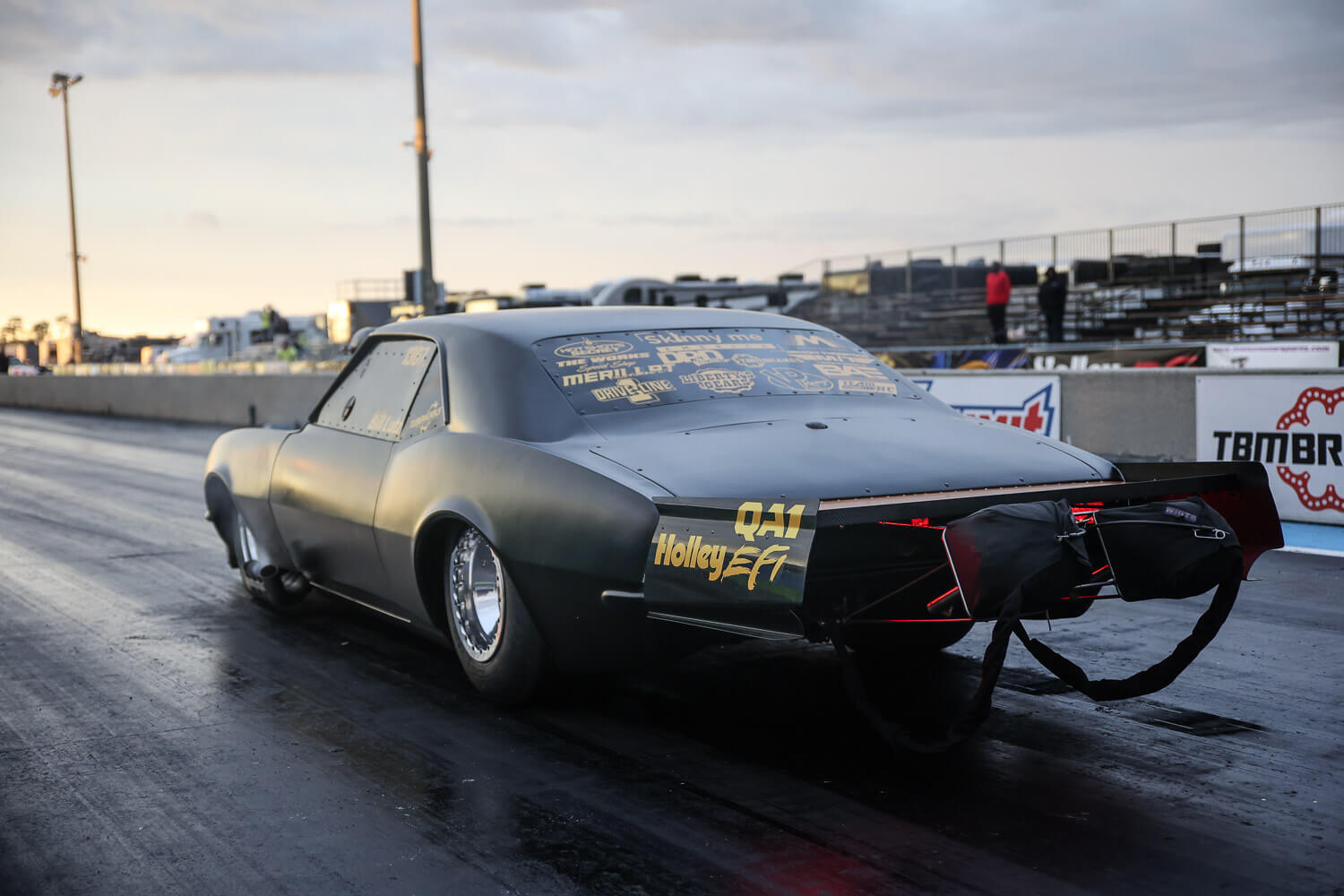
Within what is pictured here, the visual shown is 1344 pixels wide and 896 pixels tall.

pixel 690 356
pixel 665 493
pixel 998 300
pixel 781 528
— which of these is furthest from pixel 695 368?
pixel 998 300

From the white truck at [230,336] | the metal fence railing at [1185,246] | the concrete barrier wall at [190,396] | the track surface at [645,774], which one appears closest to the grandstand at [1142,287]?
the metal fence railing at [1185,246]

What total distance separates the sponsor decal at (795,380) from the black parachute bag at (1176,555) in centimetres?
149

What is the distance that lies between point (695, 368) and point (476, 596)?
118 centimetres

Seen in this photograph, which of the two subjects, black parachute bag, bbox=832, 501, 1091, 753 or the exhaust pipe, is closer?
black parachute bag, bbox=832, 501, 1091, 753

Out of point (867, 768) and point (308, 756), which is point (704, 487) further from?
point (308, 756)

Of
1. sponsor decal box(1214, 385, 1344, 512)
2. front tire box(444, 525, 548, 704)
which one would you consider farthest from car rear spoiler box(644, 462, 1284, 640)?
sponsor decal box(1214, 385, 1344, 512)

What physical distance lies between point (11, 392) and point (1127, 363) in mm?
34964

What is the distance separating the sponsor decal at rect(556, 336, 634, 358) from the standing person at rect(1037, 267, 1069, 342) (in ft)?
62.7

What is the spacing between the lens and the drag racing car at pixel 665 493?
12.6ft

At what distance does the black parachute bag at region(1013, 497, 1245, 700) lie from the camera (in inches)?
148

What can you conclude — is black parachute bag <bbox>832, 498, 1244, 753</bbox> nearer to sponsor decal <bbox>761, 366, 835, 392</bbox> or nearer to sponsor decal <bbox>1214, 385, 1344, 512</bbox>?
sponsor decal <bbox>761, 366, 835, 392</bbox>

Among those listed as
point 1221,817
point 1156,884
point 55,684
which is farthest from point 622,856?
point 55,684

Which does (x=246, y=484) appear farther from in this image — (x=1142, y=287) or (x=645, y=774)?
(x=1142, y=287)

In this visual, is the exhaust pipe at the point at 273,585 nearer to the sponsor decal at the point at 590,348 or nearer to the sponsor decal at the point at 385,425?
the sponsor decal at the point at 385,425
